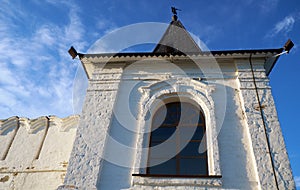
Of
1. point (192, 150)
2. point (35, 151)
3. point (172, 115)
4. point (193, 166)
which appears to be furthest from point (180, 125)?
point (35, 151)

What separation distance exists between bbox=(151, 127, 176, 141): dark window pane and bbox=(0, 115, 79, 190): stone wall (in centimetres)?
230

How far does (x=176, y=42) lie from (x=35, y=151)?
6959mm

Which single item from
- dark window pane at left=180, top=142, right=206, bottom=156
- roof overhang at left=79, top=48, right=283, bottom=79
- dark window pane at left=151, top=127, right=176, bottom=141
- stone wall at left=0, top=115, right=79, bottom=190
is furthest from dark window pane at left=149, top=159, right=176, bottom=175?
roof overhang at left=79, top=48, right=283, bottom=79

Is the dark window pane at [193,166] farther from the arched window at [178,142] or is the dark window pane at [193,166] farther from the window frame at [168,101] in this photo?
the window frame at [168,101]

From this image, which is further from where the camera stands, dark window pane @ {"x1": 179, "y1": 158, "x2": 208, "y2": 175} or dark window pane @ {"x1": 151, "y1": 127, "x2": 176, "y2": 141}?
dark window pane @ {"x1": 151, "y1": 127, "x2": 176, "y2": 141}

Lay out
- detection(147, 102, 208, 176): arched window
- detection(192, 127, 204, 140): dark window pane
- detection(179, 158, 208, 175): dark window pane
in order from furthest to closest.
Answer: detection(192, 127, 204, 140): dark window pane, detection(147, 102, 208, 176): arched window, detection(179, 158, 208, 175): dark window pane

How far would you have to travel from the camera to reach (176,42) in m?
11.6

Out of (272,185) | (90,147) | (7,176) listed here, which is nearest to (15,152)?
(7,176)

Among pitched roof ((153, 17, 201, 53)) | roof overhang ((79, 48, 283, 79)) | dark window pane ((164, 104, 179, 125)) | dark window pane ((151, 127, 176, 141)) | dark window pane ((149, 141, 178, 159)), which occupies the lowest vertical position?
dark window pane ((149, 141, 178, 159))

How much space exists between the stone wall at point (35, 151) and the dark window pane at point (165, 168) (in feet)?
7.51

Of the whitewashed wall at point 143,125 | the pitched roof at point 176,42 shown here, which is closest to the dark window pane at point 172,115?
the whitewashed wall at point 143,125

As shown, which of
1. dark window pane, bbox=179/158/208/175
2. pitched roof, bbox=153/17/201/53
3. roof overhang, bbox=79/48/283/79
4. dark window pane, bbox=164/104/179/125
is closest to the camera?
dark window pane, bbox=179/158/208/175

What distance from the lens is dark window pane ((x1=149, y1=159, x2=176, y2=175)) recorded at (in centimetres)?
604

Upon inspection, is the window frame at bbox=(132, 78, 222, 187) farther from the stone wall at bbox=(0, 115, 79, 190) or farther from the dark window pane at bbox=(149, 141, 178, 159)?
the stone wall at bbox=(0, 115, 79, 190)
